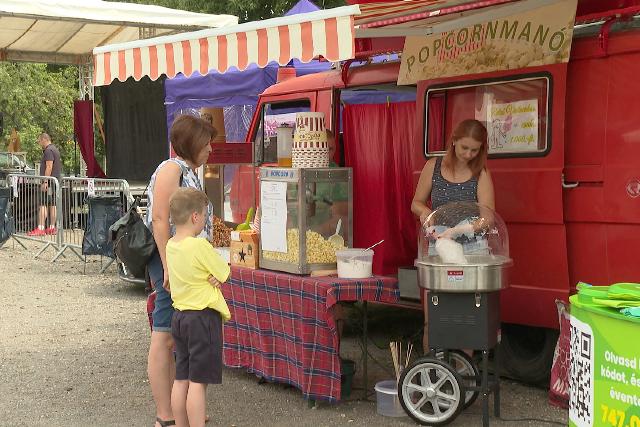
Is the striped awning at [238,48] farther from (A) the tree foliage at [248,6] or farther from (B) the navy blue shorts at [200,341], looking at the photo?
(A) the tree foliage at [248,6]

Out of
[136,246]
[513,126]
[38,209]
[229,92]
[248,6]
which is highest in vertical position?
[248,6]

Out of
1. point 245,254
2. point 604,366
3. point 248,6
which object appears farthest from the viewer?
point 248,6

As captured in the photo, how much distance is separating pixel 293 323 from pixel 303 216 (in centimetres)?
66

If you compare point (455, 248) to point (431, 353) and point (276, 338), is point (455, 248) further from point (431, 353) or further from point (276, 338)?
point (276, 338)

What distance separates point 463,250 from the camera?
528 centimetres

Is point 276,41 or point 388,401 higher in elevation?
point 276,41

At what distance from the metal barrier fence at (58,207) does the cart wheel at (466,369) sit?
742 centimetres

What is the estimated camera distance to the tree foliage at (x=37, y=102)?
35.0 meters

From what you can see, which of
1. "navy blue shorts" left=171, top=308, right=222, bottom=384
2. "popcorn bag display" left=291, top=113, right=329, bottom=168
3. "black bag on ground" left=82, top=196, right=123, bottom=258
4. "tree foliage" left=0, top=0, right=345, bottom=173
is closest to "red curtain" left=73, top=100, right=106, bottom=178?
"black bag on ground" left=82, top=196, right=123, bottom=258

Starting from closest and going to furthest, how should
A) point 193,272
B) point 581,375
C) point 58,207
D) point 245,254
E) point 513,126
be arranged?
point 581,375, point 193,272, point 513,126, point 245,254, point 58,207

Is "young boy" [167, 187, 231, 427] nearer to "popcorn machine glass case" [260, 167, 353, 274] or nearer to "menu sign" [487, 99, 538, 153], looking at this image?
"popcorn machine glass case" [260, 167, 353, 274]

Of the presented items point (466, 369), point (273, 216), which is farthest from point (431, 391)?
point (273, 216)

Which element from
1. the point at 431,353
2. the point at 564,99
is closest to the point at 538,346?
the point at 431,353

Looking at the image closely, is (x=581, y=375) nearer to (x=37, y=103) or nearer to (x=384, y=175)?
(x=384, y=175)
